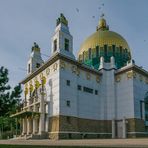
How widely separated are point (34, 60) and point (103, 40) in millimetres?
13773

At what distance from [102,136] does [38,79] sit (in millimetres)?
14325

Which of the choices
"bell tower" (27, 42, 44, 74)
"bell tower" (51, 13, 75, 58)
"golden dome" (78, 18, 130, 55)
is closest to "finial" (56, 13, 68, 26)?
"bell tower" (51, 13, 75, 58)

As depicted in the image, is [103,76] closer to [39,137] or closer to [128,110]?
[128,110]

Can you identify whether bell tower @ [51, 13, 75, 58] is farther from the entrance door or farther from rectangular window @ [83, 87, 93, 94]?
the entrance door

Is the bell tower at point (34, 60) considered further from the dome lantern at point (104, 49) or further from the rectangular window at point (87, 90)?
the rectangular window at point (87, 90)

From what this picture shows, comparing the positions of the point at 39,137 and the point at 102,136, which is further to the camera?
the point at 102,136

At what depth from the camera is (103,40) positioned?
54.3m

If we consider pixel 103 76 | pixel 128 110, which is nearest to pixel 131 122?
pixel 128 110

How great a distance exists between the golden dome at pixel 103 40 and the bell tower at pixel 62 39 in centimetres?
1012

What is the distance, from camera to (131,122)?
44.9 meters

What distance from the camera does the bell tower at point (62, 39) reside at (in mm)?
43422

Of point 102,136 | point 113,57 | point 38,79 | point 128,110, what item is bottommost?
point 102,136

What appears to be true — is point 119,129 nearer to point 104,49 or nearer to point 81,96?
point 81,96

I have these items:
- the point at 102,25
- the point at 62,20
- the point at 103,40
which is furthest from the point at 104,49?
the point at 62,20
